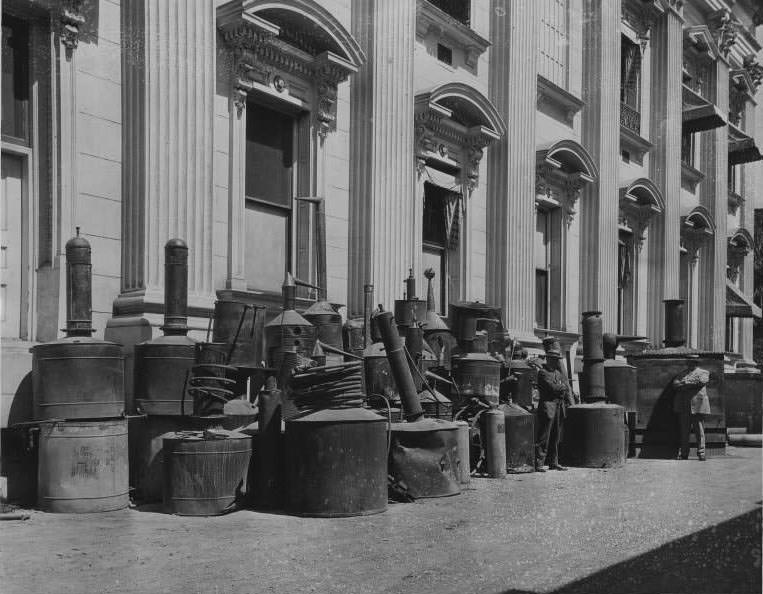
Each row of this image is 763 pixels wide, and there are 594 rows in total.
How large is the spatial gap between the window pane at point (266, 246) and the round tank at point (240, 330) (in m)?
2.68

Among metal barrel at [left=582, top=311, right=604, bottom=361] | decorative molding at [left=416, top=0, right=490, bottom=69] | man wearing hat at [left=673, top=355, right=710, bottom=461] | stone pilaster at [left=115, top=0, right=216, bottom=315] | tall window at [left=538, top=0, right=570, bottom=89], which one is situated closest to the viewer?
stone pilaster at [left=115, top=0, right=216, bottom=315]

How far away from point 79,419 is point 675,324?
12965 millimetres

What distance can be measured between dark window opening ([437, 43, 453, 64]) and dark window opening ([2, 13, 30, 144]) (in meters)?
9.16

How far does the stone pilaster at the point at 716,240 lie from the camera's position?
69.1 ft

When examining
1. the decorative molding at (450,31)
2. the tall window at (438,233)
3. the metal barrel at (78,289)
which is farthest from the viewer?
the tall window at (438,233)

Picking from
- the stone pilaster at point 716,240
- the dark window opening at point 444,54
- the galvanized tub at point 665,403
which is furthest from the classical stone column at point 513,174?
the stone pilaster at point 716,240

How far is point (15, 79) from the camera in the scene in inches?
395

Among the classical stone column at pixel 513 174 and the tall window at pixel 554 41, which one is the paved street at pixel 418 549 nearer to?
the classical stone column at pixel 513 174

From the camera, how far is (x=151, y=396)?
9.24m

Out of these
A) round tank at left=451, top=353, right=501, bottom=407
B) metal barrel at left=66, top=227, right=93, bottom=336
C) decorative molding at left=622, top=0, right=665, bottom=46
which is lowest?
round tank at left=451, top=353, right=501, bottom=407

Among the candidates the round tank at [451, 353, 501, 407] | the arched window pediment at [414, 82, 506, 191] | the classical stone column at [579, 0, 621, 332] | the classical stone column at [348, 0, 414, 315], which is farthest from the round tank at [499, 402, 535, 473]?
the classical stone column at [579, 0, 621, 332]

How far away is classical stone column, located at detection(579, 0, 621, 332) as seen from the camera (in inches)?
871

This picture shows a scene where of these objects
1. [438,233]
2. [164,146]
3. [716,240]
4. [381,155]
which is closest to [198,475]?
[164,146]

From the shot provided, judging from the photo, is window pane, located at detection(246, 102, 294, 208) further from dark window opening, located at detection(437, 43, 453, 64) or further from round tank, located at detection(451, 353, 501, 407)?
dark window opening, located at detection(437, 43, 453, 64)
